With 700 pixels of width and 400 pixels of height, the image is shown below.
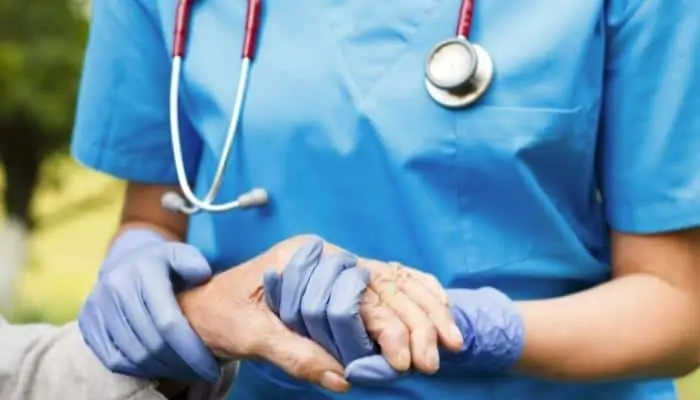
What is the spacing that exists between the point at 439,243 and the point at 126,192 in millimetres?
421

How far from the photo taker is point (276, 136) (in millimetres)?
1170

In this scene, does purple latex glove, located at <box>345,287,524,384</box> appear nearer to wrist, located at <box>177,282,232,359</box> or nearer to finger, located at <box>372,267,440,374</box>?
finger, located at <box>372,267,440,374</box>

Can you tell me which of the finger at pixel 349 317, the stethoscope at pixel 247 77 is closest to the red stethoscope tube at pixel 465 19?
the stethoscope at pixel 247 77

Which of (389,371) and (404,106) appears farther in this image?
(404,106)

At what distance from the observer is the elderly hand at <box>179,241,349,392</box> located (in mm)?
1064

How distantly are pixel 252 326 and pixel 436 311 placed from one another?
0.47 ft

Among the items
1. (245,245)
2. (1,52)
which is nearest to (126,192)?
(245,245)

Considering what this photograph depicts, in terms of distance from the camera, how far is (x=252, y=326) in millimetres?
1101

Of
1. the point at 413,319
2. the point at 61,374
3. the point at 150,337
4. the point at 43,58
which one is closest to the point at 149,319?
the point at 150,337

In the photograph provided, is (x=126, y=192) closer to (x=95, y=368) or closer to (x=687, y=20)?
→ (x=95, y=368)

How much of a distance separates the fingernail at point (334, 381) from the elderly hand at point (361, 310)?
1 centimetres

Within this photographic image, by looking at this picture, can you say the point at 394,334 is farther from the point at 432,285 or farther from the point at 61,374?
the point at 61,374

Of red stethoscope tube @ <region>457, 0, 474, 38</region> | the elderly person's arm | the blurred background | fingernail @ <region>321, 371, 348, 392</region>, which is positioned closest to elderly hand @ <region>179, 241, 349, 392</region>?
fingernail @ <region>321, 371, 348, 392</region>

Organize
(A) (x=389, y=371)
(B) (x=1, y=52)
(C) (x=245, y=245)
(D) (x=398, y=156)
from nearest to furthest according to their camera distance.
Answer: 1. (A) (x=389, y=371)
2. (D) (x=398, y=156)
3. (C) (x=245, y=245)
4. (B) (x=1, y=52)
